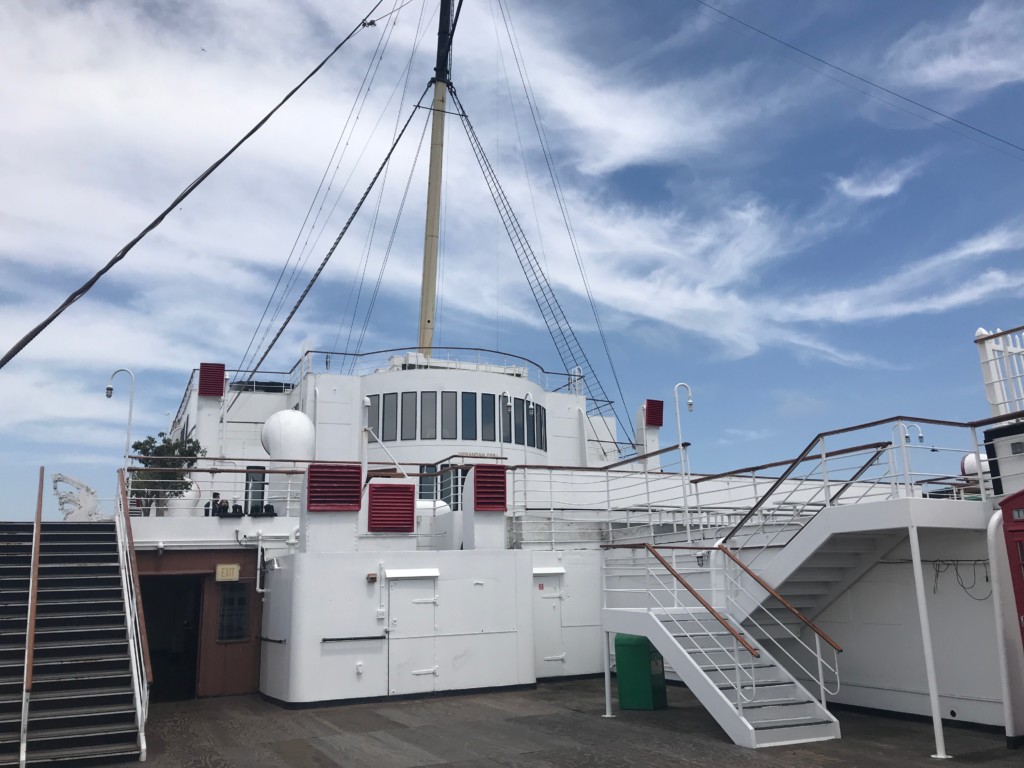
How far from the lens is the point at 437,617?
14.1 meters

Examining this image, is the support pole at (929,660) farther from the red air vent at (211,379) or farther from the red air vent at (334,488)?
the red air vent at (211,379)

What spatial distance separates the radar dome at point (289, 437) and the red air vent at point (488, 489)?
6.04 meters

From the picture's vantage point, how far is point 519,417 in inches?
942

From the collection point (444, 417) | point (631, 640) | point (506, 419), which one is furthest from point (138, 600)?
point (506, 419)

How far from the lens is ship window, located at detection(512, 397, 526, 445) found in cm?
2369

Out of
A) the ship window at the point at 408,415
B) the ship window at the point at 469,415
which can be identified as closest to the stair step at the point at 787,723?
the ship window at the point at 469,415

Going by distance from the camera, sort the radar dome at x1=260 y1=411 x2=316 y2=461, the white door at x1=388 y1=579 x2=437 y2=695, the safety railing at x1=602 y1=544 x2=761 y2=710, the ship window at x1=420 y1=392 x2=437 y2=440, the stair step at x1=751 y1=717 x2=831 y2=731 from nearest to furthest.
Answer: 1. the stair step at x1=751 y1=717 x2=831 y2=731
2. the safety railing at x1=602 y1=544 x2=761 y2=710
3. the white door at x1=388 y1=579 x2=437 y2=695
4. the radar dome at x1=260 y1=411 x2=316 y2=461
5. the ship window at x1=420 y1=392 x2=437 y2=440

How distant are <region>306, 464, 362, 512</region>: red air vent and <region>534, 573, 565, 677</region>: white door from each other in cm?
408

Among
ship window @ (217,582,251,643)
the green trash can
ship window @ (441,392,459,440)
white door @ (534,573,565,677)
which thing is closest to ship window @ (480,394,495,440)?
ship window @ (441,392,459,440)

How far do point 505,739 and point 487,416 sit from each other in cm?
1344

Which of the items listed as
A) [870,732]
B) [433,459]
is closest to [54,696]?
[870,732]

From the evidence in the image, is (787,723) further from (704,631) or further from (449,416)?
(449,416)

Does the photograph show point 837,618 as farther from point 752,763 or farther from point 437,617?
point 437,617

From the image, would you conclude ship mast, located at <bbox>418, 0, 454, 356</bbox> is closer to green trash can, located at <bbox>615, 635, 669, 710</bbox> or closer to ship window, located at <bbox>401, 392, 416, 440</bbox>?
ship window, located at <bbox>401, 392, 416, 440</bbox>
